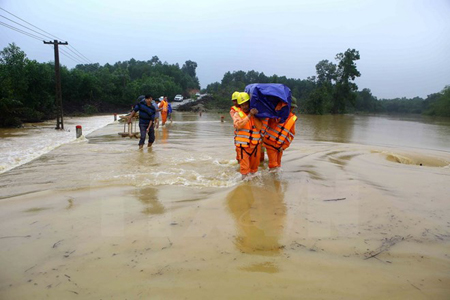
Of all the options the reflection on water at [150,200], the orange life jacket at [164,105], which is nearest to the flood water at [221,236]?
the reflection on water at [150,200]

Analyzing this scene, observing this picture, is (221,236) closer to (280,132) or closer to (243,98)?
(243,98)

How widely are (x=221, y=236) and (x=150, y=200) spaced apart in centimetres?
145

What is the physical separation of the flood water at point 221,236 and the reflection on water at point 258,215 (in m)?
0.01

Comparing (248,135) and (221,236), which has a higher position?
(248,135)

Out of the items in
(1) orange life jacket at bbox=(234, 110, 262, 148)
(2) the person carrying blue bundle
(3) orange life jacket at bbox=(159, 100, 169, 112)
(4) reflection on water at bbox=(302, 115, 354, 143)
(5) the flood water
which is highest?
(3) orange life jacket at bbox=(159, 100, 169, 112)

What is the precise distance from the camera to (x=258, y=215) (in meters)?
3.59

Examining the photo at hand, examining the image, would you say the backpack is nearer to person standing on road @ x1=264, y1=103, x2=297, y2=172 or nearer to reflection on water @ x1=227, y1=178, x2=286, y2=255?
person standing on road @ x1=264, y1=103, x2=297, y2=172

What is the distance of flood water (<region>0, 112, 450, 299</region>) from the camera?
7.30 feet

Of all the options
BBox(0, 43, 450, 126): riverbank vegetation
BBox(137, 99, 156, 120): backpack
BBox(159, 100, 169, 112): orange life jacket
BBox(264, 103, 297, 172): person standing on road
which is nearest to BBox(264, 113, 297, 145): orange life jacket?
BBox(264, 103, 297, 172): person standing on road

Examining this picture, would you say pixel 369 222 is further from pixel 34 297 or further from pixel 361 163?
pixel 361 163

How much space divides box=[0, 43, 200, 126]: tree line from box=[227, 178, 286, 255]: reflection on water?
19590 mm

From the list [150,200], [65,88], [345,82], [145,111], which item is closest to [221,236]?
[150,200]

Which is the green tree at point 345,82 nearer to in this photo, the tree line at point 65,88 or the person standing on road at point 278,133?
the tree line at point 65,88

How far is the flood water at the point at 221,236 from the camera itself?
223 cm
